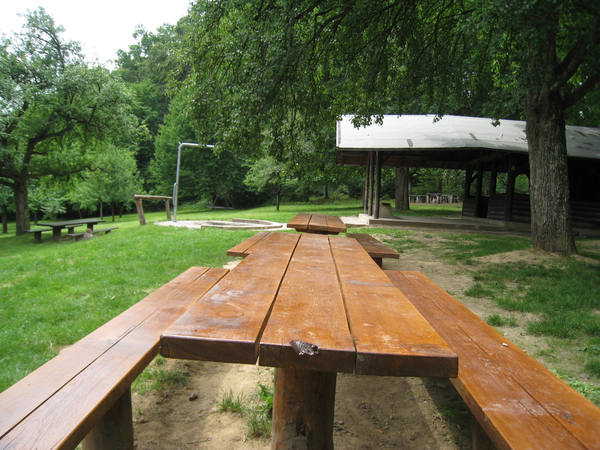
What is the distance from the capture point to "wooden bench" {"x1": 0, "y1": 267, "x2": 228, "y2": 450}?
124 cm

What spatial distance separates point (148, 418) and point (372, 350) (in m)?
1.83

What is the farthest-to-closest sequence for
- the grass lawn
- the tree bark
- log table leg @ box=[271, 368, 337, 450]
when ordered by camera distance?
the tree bark, the grass lawn, log table leg @ box=[271, 368, 337, 450]

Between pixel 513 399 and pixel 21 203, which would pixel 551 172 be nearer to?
pixel 513 399

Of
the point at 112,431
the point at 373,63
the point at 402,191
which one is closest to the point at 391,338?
the point at 112,431

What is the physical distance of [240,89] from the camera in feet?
22.3

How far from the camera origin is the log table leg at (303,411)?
5.58 feet

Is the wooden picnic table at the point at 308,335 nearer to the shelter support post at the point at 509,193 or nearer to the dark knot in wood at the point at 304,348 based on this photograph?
the dark knot in wood at the point at 304,348

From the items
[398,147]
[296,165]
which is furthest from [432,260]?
[398,147]

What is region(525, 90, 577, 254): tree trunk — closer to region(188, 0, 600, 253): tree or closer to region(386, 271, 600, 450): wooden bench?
region(188, 0, 600, 253): tree

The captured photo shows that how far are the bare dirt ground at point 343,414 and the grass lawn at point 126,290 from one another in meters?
0.97

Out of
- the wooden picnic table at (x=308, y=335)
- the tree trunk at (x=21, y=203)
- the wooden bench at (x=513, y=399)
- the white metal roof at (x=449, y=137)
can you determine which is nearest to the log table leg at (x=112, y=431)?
the wooden picnic table at (x=308, y=335)

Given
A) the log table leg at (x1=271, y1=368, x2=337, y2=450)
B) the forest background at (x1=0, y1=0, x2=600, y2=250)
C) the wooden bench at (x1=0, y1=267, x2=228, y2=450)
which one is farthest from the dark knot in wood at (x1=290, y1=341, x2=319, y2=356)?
the forest background at (x1=0, y1=0, x2=600, y2=250)

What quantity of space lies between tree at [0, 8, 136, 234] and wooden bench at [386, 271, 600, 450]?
56.2 feet

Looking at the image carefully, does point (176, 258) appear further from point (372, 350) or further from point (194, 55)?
point (372, 350)
